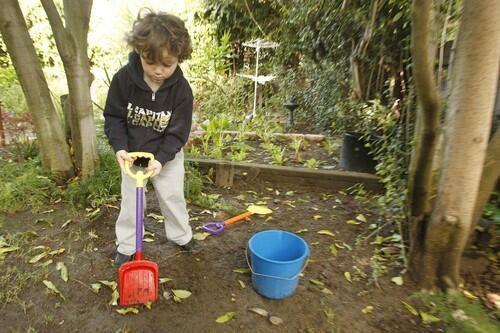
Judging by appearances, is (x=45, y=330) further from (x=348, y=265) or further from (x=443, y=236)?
(x=443, y=236)

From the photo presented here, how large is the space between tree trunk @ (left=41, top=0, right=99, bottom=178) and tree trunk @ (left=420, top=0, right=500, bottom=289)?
2.54 m

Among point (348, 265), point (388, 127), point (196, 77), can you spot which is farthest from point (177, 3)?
point (348, 265)

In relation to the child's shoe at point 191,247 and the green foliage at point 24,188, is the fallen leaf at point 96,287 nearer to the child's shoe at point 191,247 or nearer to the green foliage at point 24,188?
the child's shoe at point 191,247

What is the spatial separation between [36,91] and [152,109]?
145 cm

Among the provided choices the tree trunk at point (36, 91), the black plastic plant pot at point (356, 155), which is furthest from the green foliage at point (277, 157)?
the tree trunk at point (36, 91)

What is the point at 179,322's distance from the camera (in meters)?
1.74

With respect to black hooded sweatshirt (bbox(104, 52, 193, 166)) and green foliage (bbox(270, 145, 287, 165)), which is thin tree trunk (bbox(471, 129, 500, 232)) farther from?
green foliage (bbox(270, 145, 287, 165))

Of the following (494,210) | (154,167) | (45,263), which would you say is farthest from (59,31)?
(494,210)

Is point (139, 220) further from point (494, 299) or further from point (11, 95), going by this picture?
point (11, 95)

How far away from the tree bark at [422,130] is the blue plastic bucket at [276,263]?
674mm

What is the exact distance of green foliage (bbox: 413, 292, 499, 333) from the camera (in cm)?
156

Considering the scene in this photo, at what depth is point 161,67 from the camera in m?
1.80

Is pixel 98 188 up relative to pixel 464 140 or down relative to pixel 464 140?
down

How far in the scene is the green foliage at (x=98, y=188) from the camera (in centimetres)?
279
